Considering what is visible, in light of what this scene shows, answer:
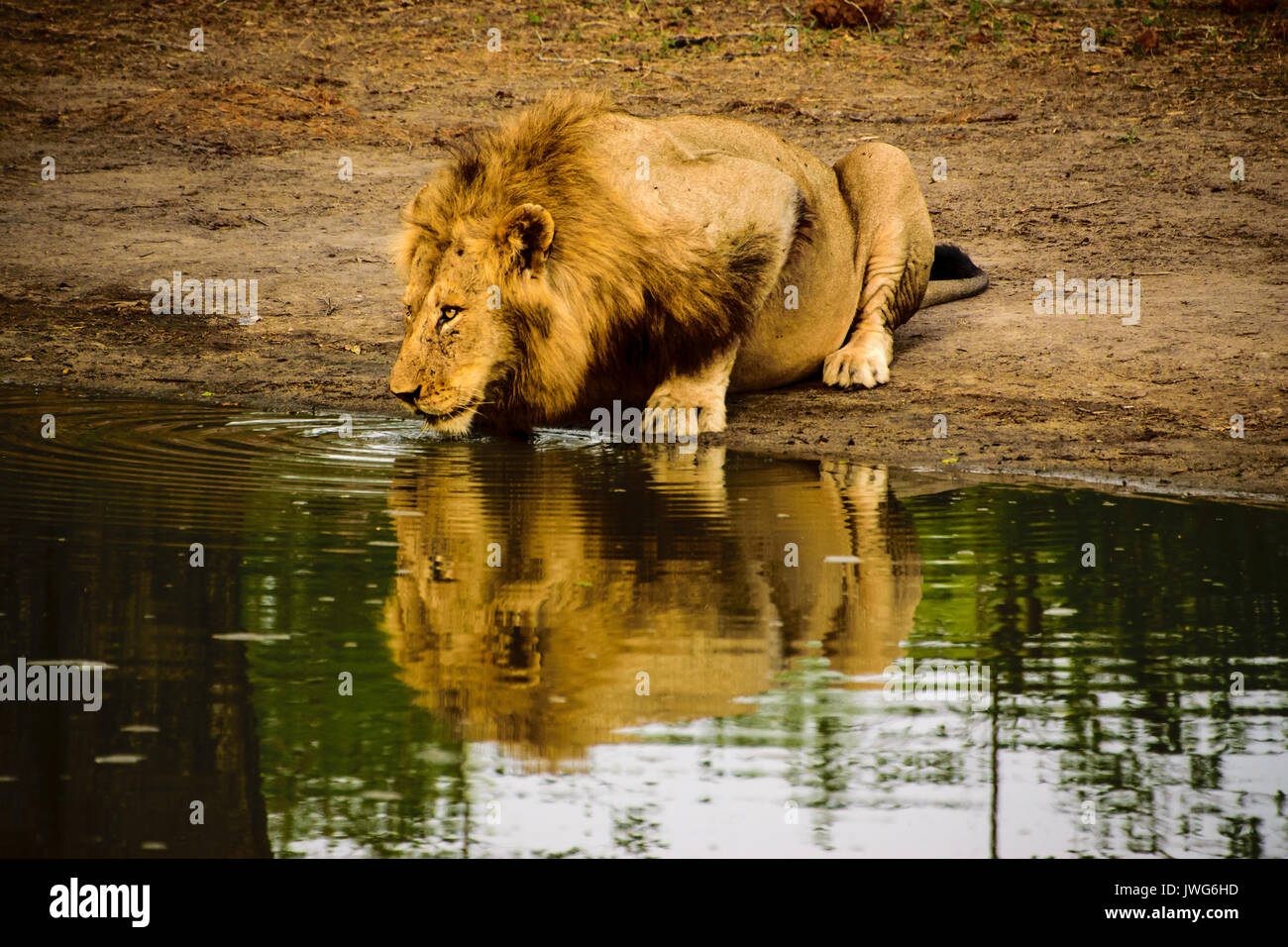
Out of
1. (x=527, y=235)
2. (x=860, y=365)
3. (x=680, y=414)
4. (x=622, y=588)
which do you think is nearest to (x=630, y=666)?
(x=622, y=588)

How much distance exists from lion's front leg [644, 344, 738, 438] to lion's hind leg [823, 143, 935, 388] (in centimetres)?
118

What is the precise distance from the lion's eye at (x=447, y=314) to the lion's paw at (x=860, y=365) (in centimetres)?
258

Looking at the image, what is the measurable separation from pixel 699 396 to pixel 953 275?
120 inches

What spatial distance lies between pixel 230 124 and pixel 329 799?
12.8 m

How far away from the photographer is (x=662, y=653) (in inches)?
164

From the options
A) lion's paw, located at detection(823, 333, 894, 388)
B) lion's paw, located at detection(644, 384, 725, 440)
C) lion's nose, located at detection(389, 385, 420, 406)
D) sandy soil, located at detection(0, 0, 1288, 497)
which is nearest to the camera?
lion's nose, located at detection(389, 385, 420, 406)

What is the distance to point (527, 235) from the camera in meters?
7.09

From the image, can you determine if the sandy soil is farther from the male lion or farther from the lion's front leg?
the male lion

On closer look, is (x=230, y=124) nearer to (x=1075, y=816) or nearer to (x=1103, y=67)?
(x=1103, y=67)

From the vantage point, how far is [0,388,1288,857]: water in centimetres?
320

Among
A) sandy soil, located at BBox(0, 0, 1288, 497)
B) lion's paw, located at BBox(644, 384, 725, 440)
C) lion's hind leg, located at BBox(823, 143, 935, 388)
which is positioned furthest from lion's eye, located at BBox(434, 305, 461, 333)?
lion's hind leg, located at BBox(823, 143, 935, 388)

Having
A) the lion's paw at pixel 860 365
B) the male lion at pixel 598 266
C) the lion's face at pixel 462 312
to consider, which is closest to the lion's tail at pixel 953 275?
the lion's paw at pixel 860 365

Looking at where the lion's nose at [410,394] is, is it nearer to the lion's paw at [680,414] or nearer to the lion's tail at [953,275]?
the lion's paw at [680,414]
